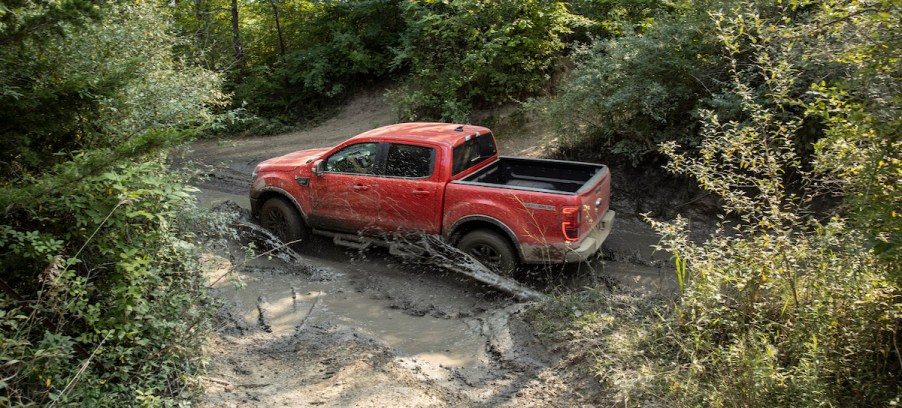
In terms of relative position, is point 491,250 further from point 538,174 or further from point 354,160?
point 354,160

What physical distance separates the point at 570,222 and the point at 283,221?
13.5 feet

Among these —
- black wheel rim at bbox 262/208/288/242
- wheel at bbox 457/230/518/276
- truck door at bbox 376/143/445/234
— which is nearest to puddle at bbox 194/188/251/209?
black wheel rim at bbox 262/208/288/242

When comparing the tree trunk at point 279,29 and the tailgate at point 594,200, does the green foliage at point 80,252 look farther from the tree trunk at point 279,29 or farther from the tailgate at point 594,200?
the tree trunk at point 279,29

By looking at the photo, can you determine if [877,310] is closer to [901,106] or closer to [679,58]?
[901,106]

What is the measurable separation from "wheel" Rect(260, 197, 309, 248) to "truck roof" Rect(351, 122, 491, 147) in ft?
4.75

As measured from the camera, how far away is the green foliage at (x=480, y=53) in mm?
13312

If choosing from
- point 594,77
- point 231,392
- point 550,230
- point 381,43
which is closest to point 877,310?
point 550,230

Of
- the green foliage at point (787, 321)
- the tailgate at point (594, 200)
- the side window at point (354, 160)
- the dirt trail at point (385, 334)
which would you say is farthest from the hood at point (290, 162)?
the green foliage at point (787, 321)

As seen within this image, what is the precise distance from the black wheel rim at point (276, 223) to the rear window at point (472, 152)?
2.65 metres

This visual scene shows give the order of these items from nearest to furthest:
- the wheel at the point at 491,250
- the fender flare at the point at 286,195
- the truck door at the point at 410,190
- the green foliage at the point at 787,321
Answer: the green foliage at the point at 787,321, the wheel at the point at 491,250, the truck door at the point at 410,190, the fender flare at the point at 286,195

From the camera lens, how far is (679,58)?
961cm

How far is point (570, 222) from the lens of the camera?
665 centimetres

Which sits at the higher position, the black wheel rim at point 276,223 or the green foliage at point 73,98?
the green foliage at point 73,98

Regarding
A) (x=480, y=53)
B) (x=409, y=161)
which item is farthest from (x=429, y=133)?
(x=480, y=53)
